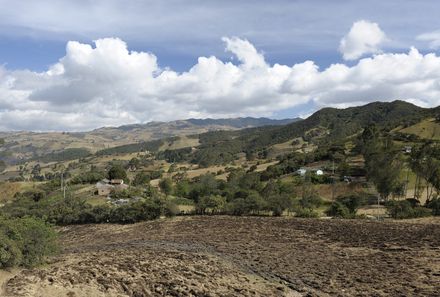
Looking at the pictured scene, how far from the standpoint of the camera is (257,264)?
34.1 meters

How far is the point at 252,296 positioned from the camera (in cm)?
2541

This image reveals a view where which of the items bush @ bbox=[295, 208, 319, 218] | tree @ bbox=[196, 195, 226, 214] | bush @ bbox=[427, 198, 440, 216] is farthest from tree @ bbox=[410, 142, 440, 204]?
tree @ bbox=[196, 195, 226, 214]

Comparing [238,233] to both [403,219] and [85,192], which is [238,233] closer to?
[403,219]

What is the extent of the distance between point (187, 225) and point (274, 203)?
52.2 feet

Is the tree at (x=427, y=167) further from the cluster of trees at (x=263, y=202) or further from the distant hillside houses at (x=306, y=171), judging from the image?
the distant hillside houses at (x=306, y=171)

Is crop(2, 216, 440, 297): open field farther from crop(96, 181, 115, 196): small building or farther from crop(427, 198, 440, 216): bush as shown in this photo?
crop(96, 181, 115, 196): small building

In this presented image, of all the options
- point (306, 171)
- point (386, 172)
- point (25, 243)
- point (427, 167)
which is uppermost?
point (427, 167)

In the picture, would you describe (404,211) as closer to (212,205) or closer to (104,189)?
(212,205)

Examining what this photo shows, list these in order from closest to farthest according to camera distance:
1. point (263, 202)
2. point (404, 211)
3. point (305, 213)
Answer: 1. point (404, 211)
2. point (305, 213)
3. point (263, 202)

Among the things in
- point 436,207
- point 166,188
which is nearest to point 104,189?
point 166,188

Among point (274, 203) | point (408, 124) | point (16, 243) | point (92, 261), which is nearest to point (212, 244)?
point (92, 261)

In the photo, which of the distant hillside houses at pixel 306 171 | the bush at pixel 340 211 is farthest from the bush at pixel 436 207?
the distant hillside houses at pixel 306 171

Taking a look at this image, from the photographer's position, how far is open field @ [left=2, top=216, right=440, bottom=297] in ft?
85.3

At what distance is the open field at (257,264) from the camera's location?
2600cm
